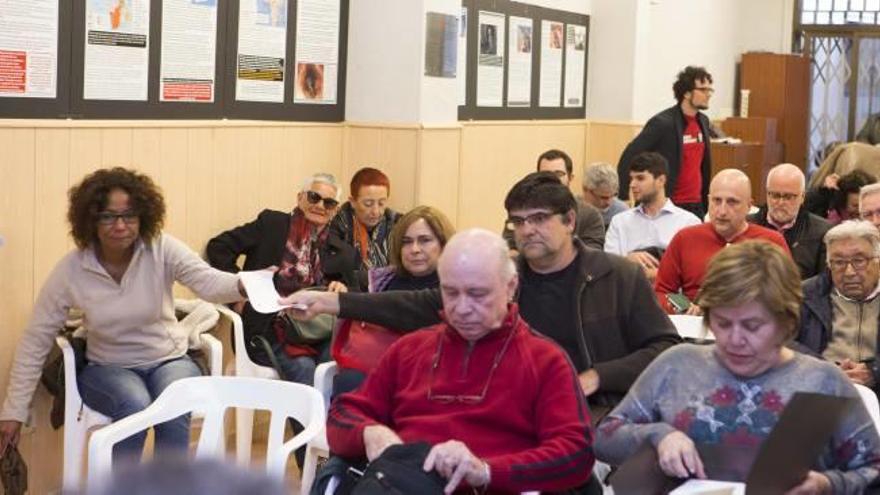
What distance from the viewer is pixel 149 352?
16.8 ft

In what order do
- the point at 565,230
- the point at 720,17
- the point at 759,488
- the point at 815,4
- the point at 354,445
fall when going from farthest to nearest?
1. the point at 815,4
2. the point at 720,17
3. the point at 565,230
4. the point at 354,445
5. the point at 759,488

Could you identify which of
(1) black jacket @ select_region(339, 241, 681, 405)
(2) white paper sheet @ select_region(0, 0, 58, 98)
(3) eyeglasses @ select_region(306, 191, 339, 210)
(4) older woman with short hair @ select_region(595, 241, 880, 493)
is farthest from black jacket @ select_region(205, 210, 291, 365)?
(4) older woman with short hair @ select_region(595, 241, 880, 493)

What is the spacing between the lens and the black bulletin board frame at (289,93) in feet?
21.4

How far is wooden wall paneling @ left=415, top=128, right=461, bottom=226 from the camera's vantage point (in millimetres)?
7539

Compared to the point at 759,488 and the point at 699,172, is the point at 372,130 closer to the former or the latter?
the point at 699,172

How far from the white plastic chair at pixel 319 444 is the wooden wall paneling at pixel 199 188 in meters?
1.66

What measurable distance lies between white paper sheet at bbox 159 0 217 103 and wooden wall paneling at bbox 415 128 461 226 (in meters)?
1.50

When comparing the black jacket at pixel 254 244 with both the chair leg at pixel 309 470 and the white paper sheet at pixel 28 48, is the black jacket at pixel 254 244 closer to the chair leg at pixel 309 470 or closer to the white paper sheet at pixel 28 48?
the white paper sheet at pixel 28 48

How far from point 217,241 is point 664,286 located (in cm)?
203

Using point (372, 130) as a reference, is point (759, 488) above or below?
below

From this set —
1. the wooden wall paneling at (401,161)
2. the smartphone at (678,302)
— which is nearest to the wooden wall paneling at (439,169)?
the wooden wall paneling at (401,161)

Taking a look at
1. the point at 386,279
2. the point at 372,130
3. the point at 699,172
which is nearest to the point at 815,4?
the point at 699,172

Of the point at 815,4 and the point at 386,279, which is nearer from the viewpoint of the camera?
the point at 386,279

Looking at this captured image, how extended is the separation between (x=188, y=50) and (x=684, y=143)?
4.21 m
